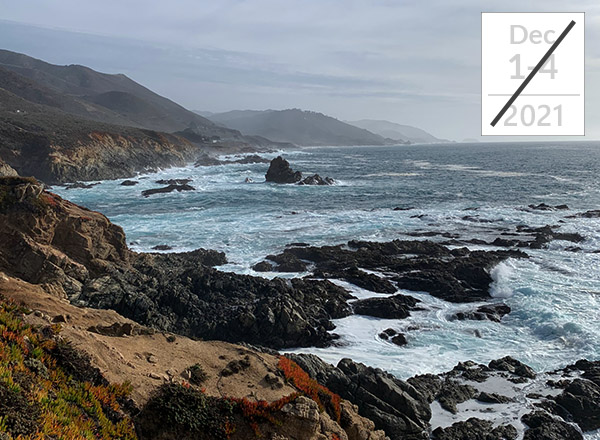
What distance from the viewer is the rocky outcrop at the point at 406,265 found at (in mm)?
22656

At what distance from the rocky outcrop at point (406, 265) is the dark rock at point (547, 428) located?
9554mm

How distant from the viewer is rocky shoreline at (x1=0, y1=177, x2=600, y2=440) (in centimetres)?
1183

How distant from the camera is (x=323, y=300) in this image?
2025cm

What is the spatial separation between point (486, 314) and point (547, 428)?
26.2ft

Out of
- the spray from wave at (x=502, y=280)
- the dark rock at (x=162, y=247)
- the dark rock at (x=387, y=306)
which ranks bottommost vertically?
the dark rock at (x=387, y=306)

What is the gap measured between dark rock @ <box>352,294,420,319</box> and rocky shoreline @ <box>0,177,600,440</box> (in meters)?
0.07

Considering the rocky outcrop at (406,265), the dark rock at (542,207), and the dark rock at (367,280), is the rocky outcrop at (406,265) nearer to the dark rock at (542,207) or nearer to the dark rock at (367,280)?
the dark rock at (367,280)

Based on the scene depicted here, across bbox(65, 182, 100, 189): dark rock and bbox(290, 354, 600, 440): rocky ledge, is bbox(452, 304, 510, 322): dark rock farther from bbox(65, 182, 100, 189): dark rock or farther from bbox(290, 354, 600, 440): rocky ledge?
bbox(65, 182, 100, 189): dark rock

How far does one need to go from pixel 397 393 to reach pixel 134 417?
24.2 feet

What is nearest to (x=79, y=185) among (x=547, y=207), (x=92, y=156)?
(x=92, y=156)

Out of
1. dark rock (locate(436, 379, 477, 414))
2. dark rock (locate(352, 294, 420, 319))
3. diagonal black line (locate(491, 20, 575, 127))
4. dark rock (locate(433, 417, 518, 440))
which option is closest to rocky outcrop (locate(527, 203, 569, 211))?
dark rock (locate(352, 294, 420, 319))

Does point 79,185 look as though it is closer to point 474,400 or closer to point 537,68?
point 474,400

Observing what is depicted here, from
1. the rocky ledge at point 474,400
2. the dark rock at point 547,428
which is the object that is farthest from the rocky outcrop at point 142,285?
the dark rock at point 547,428

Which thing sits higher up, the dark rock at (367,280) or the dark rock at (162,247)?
the dark rock at (162,247)
